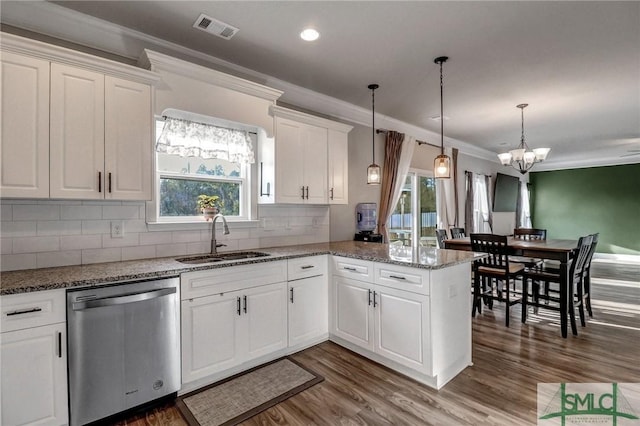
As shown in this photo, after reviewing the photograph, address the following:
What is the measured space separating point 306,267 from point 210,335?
101 centimetres

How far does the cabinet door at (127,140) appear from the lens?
7.39ft

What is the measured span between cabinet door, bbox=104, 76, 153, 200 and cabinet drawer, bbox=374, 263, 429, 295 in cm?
193

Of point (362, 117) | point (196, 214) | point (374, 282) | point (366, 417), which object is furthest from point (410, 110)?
point (366, 417)

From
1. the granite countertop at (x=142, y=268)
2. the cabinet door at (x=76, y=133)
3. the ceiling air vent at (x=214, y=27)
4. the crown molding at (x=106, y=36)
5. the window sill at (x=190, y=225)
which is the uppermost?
the ceiling air vent at (x=214, y=27)

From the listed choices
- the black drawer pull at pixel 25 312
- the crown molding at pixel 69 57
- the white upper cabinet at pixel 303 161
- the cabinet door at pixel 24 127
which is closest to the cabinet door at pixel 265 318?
the white upper cabinet at pixel 303 161

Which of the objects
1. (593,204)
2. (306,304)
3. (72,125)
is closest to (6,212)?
(72,125)

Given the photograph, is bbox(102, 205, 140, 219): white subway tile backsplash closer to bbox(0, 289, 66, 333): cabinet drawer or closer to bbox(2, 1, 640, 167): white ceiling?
bbox(0, 289, 66, 333): cabinet drawer

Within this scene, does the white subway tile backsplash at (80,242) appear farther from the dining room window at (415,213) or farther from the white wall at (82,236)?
the dining room window at (415,213)

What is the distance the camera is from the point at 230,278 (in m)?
2.48

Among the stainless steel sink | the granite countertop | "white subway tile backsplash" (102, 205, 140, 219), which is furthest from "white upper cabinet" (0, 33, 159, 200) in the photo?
the stainless steel sink

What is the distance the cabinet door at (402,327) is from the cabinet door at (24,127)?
2.52 meters

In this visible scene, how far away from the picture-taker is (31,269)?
2.18 metres

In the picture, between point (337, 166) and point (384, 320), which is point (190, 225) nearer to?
point (337, 166)

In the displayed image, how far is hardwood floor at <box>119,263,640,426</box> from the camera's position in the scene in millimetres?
2059
